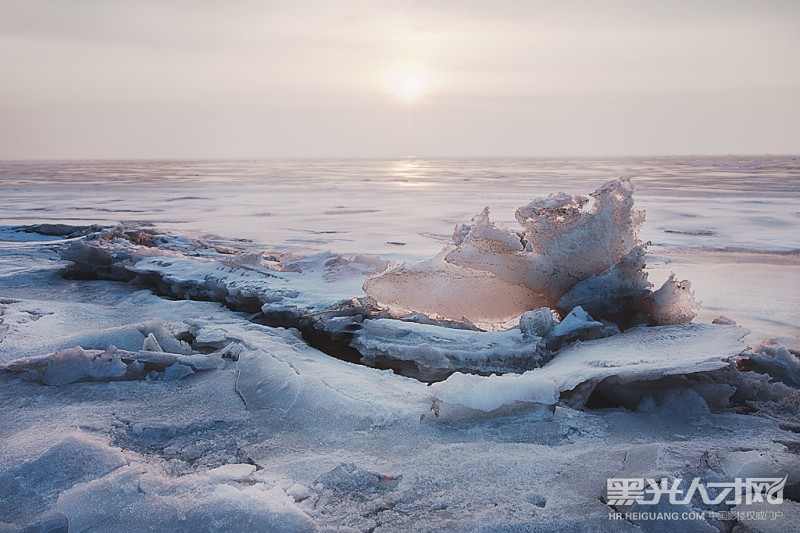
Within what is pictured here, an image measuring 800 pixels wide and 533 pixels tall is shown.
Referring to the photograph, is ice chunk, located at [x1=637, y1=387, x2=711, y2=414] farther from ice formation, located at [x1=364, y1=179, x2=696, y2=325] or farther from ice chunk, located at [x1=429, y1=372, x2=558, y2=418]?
ice formation, located at [x1=364, y1=179, x2=696, y2=325]

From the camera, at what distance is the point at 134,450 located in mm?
2096

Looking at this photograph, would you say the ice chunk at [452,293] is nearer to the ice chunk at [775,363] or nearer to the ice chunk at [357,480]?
the ice chunk at [775,363]

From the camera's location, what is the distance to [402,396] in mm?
2523

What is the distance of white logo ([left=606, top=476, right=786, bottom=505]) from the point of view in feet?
5.63

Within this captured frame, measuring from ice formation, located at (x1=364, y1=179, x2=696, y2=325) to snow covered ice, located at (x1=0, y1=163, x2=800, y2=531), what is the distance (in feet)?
0.04

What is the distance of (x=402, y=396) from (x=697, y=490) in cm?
117

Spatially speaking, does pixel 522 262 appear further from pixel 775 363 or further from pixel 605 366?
pixel 775 363

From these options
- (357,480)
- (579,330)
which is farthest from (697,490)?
(579,330)

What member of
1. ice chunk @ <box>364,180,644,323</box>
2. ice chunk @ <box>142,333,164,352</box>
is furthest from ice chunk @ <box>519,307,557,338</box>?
ice chunk @ <box>142,333,164,352</box>

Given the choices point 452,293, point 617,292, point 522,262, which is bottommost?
point 452,293

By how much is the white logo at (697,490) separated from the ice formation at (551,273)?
142 centimetres

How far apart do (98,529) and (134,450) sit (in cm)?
50

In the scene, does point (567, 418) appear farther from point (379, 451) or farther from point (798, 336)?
point (798, 336)

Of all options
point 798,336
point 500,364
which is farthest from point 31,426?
point 798,336
